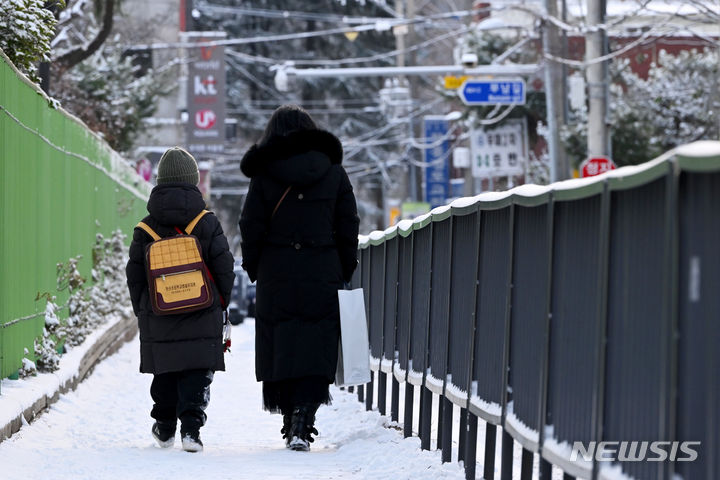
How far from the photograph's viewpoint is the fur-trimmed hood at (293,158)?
8250 millimetres

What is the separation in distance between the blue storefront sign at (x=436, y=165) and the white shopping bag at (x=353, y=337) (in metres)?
40.7

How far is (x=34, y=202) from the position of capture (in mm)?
9648

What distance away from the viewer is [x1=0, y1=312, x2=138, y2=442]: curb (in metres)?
8.09

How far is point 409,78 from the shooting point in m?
56.9

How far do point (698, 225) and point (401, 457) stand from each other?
427cm

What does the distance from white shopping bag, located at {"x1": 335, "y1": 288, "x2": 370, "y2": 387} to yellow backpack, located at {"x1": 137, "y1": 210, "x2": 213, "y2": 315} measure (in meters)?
0.81

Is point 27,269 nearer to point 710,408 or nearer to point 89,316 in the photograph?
point 89,316

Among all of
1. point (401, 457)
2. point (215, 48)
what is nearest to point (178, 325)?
point (401, 457)

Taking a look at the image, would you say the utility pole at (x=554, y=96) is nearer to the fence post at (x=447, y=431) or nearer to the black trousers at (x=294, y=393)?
the black trousers at (x=294, y=393)

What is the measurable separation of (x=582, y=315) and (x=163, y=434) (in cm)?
402

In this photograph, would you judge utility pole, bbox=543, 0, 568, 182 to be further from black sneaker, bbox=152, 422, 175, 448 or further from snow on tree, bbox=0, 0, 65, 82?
black sneaker, bbox=152, 422, 175, 448

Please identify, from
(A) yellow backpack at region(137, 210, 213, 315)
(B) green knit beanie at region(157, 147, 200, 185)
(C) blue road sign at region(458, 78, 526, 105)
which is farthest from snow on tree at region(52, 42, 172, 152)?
(A) yellow backpack at region(137, 210, 213, 315)

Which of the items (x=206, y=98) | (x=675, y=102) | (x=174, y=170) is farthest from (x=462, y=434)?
(x=206, y=98)

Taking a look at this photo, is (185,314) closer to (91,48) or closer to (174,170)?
(174,170)
